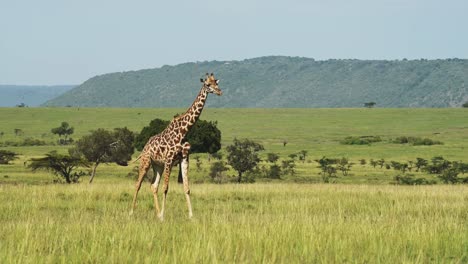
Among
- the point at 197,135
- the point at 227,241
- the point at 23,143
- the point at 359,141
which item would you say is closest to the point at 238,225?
the point at 227,241

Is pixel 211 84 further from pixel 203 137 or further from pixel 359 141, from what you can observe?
pixel 359 141

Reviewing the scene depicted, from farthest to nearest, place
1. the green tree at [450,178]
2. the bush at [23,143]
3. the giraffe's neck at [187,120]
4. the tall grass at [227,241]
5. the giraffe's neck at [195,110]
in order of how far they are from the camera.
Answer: the bush at [23,143] → the green tree at [450,178] → the giraffe's neck at [195,110] → the giraffe's neck at [187,120] → the tall grass at [227,241]

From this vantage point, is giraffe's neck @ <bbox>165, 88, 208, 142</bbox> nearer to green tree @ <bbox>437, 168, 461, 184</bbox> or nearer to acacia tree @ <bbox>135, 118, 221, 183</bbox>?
acacia tree @ <bbox>135, 118, 221, 183</bbox>

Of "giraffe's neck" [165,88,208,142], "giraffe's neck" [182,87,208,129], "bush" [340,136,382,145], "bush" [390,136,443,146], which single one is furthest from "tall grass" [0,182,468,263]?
"bush" [340,136,382,145]

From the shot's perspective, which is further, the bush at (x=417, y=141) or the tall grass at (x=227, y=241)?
the bush at (x=417, y=141)

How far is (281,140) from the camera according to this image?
414 ft

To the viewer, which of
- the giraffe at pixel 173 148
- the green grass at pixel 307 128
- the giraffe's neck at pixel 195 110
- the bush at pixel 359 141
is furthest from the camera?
the bush at pixel 359 141

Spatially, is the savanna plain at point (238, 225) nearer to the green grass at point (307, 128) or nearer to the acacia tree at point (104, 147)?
the acacia tree at point (104, 147)

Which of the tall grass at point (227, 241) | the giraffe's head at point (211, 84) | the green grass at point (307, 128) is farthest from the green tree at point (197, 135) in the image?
the tall grass at point (227, 241)

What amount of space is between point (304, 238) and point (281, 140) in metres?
115

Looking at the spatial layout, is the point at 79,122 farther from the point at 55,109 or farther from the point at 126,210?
the point at 126,210

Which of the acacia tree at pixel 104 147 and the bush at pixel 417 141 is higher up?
the acacia tree at pixel 104 147

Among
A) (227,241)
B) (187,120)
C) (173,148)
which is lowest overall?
(227,241)

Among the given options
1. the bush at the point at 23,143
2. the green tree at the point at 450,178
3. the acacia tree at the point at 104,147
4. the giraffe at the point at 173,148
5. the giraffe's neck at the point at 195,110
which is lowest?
the bush at the point at 23,143
